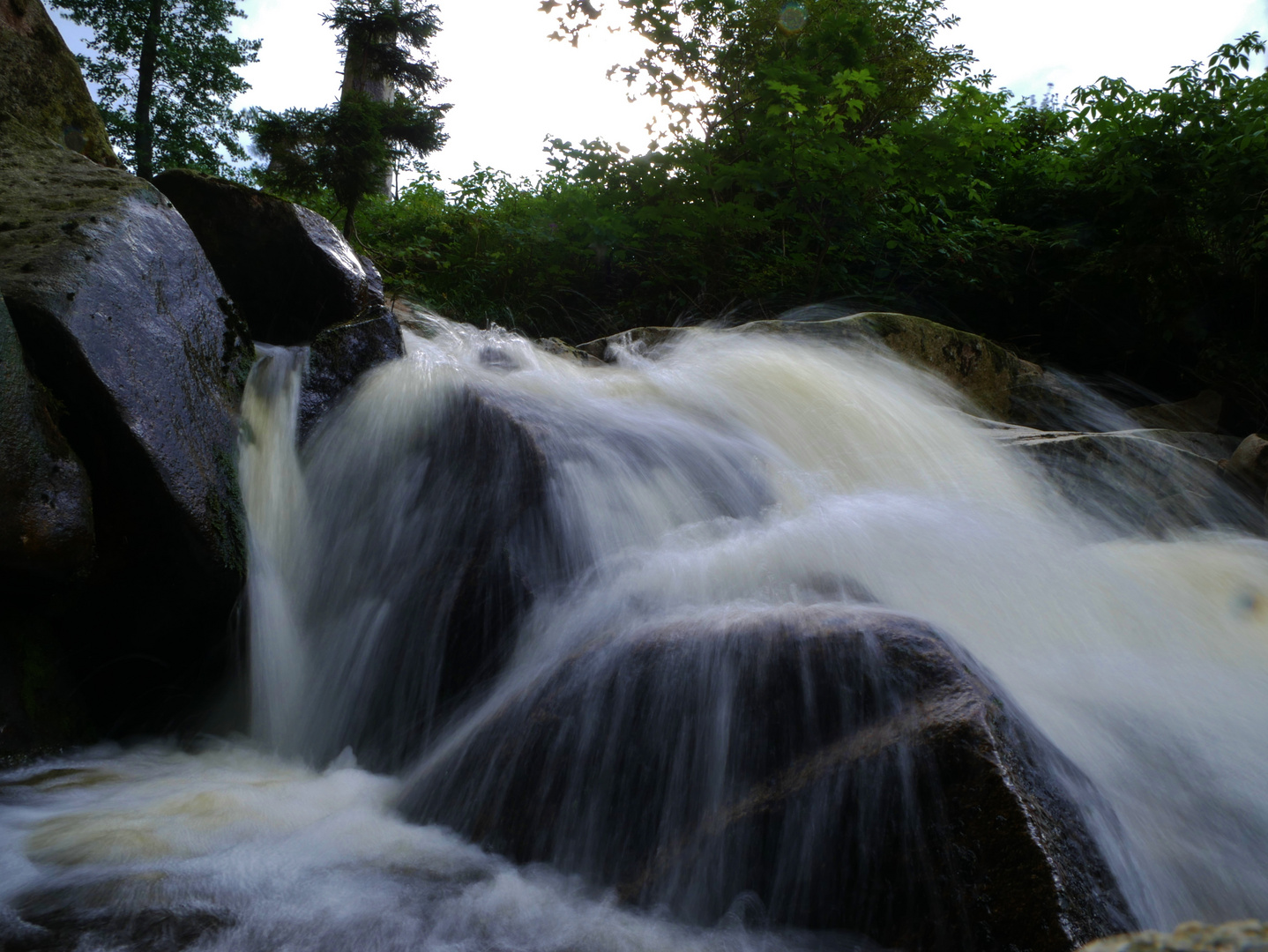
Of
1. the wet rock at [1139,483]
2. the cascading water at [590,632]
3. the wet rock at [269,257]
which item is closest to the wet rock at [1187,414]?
the wet rock at [1139,483]

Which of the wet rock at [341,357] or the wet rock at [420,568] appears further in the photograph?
the wet rock at [341,357]

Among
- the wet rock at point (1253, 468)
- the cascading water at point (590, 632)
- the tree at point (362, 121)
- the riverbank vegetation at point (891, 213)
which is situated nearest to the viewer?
the cascading water at point (590, 632)

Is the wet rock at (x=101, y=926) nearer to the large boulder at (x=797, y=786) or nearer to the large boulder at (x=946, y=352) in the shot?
the large boulder at (x=797, y=786)

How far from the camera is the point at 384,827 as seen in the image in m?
2.33

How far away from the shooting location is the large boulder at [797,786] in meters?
1.66

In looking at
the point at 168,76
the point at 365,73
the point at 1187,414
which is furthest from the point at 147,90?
the point at 1187,414

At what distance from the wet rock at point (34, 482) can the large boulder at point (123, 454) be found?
0.01 m

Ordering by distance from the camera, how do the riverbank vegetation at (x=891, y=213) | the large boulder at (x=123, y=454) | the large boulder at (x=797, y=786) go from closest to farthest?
1. the large boulder at (x=797, y=786)
2. the large boulder at (x=123, y=454)
3. the riverbank vegetation at (x=891, y=213)

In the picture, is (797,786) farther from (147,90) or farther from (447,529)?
(147,90)

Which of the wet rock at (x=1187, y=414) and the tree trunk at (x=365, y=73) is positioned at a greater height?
the tree trunk at (x=365, y=73)

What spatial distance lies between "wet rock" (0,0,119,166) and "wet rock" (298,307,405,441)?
192 cm

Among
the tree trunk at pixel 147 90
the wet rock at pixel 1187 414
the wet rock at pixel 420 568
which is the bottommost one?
the wet rock at pixel 420 568

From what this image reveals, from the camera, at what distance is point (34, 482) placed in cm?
247

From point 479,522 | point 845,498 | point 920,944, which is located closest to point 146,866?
point 479,522
